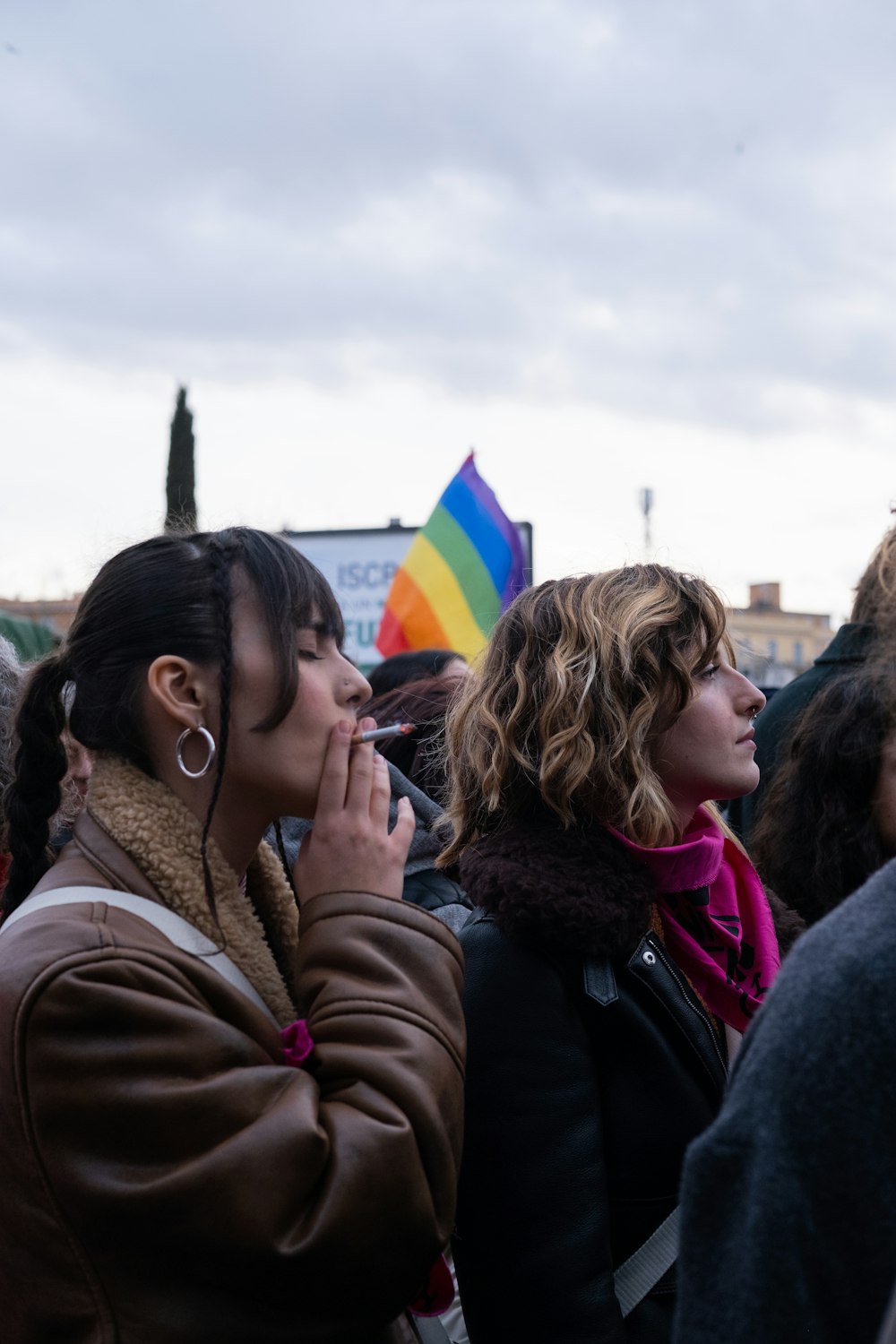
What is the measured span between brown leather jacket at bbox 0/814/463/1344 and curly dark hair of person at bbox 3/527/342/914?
364 mm

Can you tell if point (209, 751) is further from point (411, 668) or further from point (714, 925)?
point (411, 668)

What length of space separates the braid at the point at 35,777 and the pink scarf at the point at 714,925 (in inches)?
38.0

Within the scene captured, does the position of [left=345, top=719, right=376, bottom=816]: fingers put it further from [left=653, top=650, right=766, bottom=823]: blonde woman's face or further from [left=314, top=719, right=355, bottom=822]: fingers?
[left=653, top=650, right=766, bottom=823]: blonde woman's face

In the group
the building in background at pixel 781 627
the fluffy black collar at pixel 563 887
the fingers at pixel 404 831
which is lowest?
the building in background at pixel 781 627

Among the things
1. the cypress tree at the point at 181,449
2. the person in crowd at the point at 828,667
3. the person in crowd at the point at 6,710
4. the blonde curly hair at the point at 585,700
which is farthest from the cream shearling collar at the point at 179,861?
the cypress tree at the point at 181,449

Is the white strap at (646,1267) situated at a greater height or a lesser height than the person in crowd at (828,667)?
lesser

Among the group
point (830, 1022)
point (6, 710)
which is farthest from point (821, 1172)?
point (6, 710)

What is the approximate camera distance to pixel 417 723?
375cm

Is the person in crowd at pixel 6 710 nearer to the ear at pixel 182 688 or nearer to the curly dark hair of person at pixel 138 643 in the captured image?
the curly dark hair of person at pixel 138 643

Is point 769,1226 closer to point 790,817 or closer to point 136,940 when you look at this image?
point 136,940

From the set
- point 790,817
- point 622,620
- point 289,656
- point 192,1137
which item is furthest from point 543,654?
point 192,1137

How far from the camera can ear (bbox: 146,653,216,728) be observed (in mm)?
1891

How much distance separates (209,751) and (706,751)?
0.96 metres

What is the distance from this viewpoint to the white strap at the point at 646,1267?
1954 millimetres
